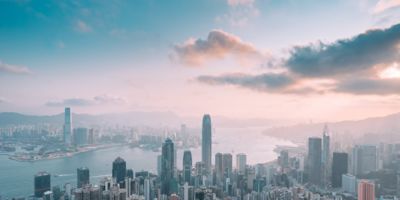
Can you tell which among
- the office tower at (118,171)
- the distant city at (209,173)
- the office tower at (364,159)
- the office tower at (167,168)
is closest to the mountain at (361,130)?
the distant city at (209,173)

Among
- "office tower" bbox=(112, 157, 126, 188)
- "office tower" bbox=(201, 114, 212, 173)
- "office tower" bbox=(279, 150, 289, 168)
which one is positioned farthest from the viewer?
"office tower" bbox=(201, 114, 212, 173)

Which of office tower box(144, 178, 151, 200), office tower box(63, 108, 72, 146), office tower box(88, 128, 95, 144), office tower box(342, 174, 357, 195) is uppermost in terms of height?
office tower box(63, 108, 72, 146)

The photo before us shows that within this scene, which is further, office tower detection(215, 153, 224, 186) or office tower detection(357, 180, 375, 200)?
office tower detection(215, 153, 224, 186)

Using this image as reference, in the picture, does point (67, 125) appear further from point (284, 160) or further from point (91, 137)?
point (284, 160)

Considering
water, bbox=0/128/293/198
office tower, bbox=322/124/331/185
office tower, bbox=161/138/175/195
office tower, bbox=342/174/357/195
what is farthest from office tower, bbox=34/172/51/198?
office tower, bbox=322/124/331/185

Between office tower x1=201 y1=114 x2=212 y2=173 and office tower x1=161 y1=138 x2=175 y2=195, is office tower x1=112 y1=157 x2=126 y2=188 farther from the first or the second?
office tower x1=201 y1=114 x2=212 y2=173

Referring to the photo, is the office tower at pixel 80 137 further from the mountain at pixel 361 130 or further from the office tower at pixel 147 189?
the mountain at pixel 361 130
